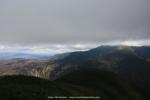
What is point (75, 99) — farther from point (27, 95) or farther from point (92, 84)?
point (92, 84)

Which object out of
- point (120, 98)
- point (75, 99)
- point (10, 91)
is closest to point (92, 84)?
point (120, 98)

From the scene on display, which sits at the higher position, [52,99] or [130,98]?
[52,99]

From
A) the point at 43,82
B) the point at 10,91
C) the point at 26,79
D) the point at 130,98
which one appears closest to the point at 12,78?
the point at 26,79

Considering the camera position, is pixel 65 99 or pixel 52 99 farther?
pixel 65 99

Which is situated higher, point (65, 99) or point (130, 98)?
point (65, 99)

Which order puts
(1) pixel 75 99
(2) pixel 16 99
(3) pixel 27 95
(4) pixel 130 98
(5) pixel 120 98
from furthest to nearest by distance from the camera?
(4) pixel 130 98 < (5) pixel 120 98 < (1) pixel 75 99 < (3) pixel 27 95 < (2) pixel 16 99

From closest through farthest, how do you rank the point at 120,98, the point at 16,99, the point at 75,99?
the point at 16,99 < the point at 75,99 < the point at 120,98

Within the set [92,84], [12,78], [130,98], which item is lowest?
[130,98]

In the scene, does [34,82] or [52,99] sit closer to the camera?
[52,99]

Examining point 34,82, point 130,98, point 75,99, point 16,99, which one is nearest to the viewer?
point 16,99

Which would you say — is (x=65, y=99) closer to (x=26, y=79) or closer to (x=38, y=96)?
(x=38, y=96)
